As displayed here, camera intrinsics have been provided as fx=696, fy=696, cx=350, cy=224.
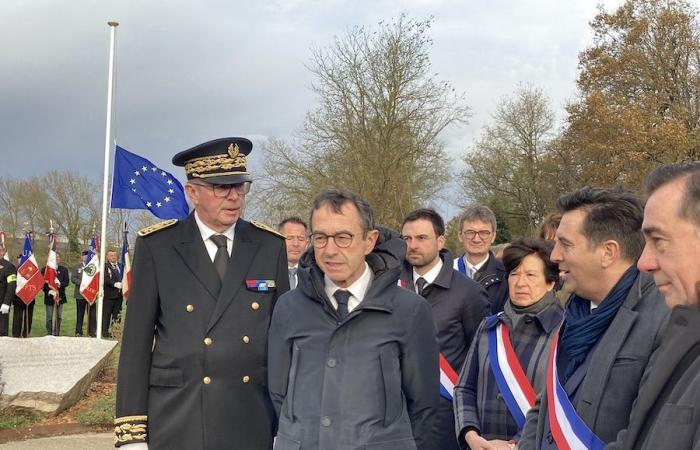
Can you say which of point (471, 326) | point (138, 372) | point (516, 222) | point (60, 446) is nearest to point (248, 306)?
point (138, 372)

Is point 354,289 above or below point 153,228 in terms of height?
below

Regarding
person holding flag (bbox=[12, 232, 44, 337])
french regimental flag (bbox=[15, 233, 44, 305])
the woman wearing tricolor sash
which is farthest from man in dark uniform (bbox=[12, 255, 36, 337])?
the woman wearing tricolor sash

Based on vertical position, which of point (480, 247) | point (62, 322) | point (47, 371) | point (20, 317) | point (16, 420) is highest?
point (480, 247)

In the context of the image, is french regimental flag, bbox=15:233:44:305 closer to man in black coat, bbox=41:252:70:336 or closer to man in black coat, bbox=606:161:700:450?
man in black coat, bbox=41:252:70:336

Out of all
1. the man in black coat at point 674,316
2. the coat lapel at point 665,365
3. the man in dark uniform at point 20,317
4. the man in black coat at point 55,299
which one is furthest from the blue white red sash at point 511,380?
the man in black coat at point 55,299

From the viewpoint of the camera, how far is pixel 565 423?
2.38 meters

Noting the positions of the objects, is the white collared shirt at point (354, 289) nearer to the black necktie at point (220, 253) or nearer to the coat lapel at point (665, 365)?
the black necktie at point (220, 253)

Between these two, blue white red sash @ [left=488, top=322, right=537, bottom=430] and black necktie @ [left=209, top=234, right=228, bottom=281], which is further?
black necktie @ [left=209, top=234, right=228, bottom=281]

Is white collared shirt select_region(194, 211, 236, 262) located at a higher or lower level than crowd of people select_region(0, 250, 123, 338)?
higher

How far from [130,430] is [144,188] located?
8198mm

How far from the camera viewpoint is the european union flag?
10688 millimetres

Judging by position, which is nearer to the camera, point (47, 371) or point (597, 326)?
point (597, 326)

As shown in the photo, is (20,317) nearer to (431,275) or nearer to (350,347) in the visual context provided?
(431,275)

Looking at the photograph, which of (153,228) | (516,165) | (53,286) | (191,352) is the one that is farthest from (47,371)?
(516,165)
